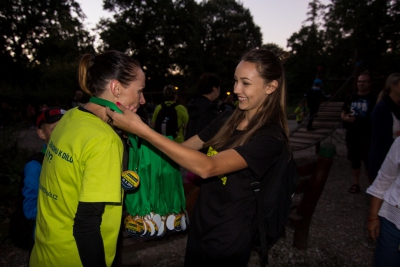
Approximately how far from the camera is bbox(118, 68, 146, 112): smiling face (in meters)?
1.56

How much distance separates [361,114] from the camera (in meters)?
5.39

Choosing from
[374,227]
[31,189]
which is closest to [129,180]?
[31,189]

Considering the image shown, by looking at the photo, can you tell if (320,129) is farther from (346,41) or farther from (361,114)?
(346,41)

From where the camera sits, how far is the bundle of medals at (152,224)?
5.74 ft

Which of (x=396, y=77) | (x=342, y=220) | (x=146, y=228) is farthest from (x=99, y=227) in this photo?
(x=342, y=220)

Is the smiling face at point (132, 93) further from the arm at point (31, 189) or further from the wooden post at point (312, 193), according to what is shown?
the wooden post at point (312, 193)

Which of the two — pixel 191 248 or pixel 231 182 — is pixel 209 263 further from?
pixel 231 182

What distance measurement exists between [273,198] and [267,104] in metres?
0.61

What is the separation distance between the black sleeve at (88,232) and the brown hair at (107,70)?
0.63 meters

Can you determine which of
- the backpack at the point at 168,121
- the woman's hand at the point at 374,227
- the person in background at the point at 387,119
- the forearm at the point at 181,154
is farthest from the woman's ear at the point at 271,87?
the backpack at the point at 168,121

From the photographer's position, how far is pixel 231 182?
1.74m

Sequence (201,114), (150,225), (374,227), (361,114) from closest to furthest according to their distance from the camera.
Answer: (150,225), (374,227), (201,114), (361,114)

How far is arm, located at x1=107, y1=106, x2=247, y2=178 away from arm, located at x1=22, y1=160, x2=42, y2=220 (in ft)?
3.29

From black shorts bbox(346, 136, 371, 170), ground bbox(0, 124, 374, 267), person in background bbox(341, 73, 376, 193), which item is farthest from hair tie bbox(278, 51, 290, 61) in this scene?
black shorts bbox(346, 136, 371, 170)
